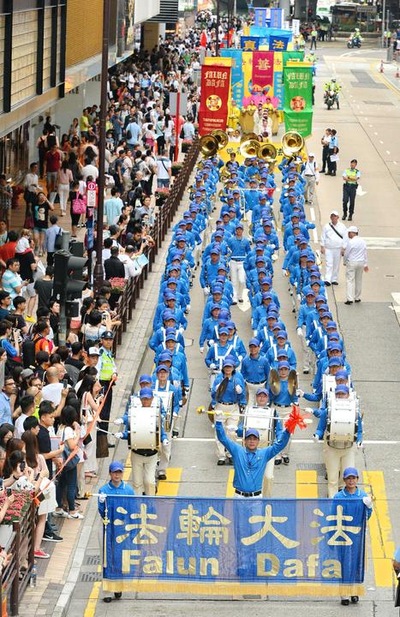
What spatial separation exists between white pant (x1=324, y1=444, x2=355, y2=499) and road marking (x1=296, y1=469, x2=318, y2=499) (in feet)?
1.09

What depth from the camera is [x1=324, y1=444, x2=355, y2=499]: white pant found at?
18.3 m

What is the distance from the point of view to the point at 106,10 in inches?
1051

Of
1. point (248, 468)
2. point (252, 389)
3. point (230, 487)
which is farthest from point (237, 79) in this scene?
point (248, 468)

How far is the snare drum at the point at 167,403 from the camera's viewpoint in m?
18.4

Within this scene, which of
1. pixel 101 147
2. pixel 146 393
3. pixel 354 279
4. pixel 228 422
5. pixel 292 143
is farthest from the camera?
pixel 292 143

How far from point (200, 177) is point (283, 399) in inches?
629

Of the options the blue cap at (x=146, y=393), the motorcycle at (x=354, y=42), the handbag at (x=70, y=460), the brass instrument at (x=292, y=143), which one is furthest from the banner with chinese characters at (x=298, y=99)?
the motorcycle at (x=354, y=42)

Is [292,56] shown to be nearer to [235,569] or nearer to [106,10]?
[106,10]

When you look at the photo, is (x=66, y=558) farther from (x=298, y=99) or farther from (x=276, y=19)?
(x=276, y=19)

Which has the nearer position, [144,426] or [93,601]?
[93,601]

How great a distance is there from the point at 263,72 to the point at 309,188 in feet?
62.8

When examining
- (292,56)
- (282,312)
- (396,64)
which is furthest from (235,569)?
(396,64)

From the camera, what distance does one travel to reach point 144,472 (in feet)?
58.7

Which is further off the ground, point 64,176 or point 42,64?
point 42,64
